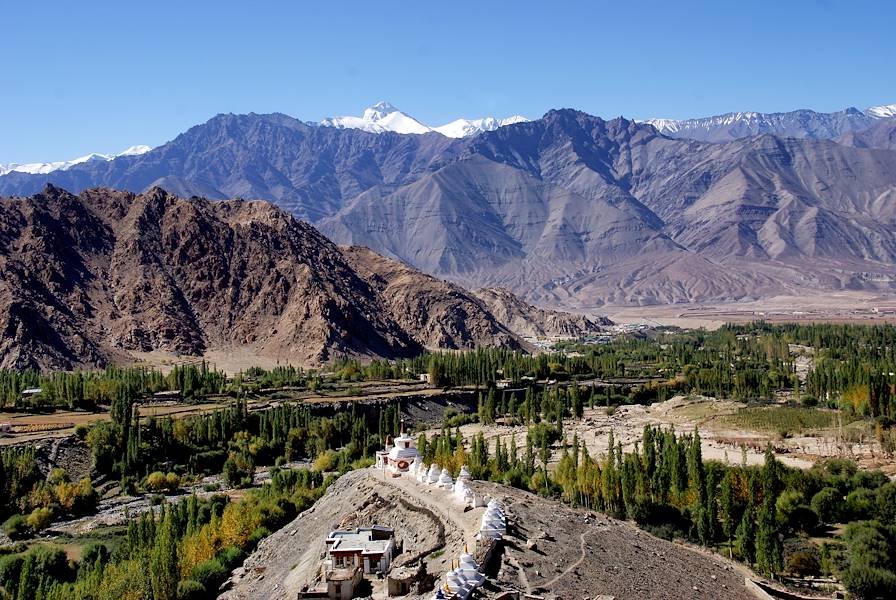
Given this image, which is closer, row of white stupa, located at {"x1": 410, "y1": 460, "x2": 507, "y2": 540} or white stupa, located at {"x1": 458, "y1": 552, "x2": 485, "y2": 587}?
white stupa, located at {"x1": 458, "y1": 552, "x2": 485, "y2": 587}

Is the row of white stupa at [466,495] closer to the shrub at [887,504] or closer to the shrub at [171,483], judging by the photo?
the shrub at [887,504]

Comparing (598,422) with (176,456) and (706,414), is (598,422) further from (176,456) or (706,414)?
(176,456)

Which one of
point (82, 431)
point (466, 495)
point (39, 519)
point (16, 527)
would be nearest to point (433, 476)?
point (466, 495)

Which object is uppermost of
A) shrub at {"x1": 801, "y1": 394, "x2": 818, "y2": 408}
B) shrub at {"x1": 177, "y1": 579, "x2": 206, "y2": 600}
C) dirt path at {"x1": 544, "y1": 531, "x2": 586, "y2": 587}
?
shrub at {"x1": 801, "y1": 394, "x2": 818, "y2": 408}

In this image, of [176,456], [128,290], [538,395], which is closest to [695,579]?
[176,456]

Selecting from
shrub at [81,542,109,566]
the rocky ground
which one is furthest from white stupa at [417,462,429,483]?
the rocky ground

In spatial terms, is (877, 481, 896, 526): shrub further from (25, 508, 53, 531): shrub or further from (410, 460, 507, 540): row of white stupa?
(25, 508, 53, 531): shrub

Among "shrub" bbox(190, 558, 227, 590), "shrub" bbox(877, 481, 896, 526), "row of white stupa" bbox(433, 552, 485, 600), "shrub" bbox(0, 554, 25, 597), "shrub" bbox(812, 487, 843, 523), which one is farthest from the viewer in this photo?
"shrub" bbox(812, 487, 843, 523)
